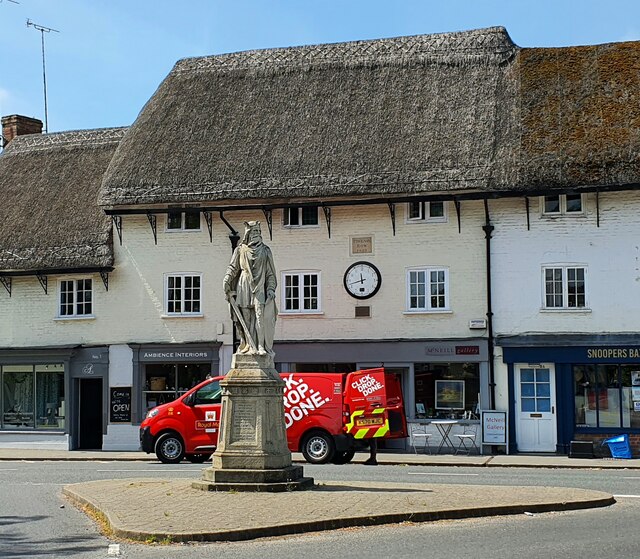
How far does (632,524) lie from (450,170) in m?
17.9

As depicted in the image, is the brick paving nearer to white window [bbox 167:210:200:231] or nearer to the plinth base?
the plinth base

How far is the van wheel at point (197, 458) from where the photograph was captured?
25594 millimetres

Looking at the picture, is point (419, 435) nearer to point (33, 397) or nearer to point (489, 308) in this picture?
point (489, 308)

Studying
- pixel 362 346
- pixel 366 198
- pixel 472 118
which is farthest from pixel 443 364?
pixel 472 118

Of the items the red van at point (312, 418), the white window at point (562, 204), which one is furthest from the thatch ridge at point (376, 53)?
the red van at point (312, 418)

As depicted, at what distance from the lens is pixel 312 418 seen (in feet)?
80.5

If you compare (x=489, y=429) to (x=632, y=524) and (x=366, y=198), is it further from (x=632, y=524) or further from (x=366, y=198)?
(x=632, y=524)

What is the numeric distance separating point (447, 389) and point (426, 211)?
5.07 m

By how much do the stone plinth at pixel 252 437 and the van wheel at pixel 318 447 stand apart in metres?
8.36

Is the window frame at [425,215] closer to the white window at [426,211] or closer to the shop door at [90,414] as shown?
the white window at [426,211]

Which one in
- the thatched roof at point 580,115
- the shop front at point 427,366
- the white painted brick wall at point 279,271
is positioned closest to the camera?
the thatched roof at point 580,115

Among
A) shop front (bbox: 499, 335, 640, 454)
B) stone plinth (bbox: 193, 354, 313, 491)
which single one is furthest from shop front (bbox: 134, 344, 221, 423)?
stone plinth (bbox: 193, 354, 313, 491)

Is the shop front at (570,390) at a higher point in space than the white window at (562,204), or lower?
lower

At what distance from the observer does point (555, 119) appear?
30.1 meters
